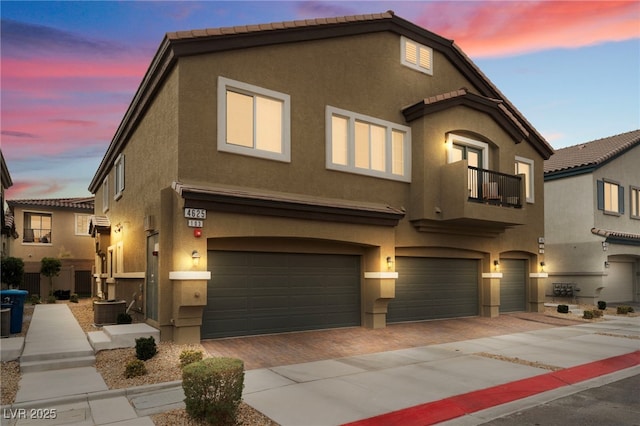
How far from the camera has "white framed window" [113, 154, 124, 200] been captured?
17.8 metres

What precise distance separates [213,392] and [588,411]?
6016mm

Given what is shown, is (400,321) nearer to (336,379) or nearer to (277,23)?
(336,379)

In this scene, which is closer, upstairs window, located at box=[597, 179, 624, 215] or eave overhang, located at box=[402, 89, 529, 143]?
eave overhang, located at box=[402, 89, 529, 143]

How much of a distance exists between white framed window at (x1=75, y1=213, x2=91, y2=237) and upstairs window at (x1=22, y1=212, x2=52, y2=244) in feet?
5.20

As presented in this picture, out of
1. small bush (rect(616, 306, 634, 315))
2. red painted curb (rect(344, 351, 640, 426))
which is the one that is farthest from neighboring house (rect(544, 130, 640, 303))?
red painted curb (rect(344, 351, 640, 426))

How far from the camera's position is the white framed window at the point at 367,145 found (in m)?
13.8

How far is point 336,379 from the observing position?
8.73 meters

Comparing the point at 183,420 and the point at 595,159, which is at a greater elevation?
the point at 595,159

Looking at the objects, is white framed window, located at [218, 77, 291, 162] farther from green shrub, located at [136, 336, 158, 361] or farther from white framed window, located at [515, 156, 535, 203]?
white framed window, located at [515, 156, 535, 203]

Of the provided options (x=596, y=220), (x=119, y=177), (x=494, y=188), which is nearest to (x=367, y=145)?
(x=494, y=188)

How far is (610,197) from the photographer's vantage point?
24984mm

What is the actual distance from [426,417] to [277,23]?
10.6 m

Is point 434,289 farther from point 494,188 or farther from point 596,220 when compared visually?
point 596,220

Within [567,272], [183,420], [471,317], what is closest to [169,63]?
[183,420]
